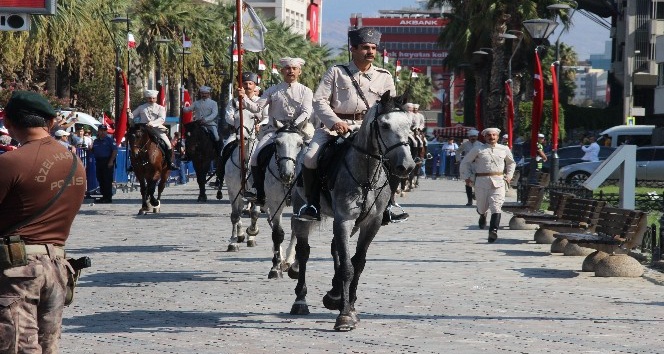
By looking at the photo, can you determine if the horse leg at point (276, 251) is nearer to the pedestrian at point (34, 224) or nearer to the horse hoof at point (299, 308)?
the horse hoof at point (299, 308)

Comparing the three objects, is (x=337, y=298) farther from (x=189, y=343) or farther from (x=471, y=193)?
(x=471, y=193)

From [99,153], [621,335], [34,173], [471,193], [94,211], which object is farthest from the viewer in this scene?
[471,193]

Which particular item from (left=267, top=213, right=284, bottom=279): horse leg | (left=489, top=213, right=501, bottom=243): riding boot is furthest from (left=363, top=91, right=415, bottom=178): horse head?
(left=489, top=213, right=501, bottom=243): riding boot

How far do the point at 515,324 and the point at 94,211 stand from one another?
18292 mm

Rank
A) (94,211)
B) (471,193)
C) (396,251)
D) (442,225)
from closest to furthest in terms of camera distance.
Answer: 1. (396,251)
2. (442,225)
3. (94,211)
4. (471,193)

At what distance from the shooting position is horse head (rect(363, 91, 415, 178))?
11.1 meters

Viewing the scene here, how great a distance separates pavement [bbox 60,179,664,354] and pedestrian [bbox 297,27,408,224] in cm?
98

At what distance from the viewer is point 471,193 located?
3538cm

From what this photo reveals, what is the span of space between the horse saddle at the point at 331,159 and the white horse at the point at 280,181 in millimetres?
2763

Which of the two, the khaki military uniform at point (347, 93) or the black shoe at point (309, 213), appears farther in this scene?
the khaki military uniform at point (347, 93)

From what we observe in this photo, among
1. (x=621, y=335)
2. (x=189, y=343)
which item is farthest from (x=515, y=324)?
(x=189, y=343)

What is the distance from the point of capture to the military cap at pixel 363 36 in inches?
492

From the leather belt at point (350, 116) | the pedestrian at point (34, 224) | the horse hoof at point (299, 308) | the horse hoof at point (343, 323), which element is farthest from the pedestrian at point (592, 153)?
the pedestrian at point (34, 224)

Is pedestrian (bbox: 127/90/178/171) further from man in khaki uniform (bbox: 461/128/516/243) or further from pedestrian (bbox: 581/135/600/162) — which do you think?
pedestrian (bbox: 581/135/600/162)
